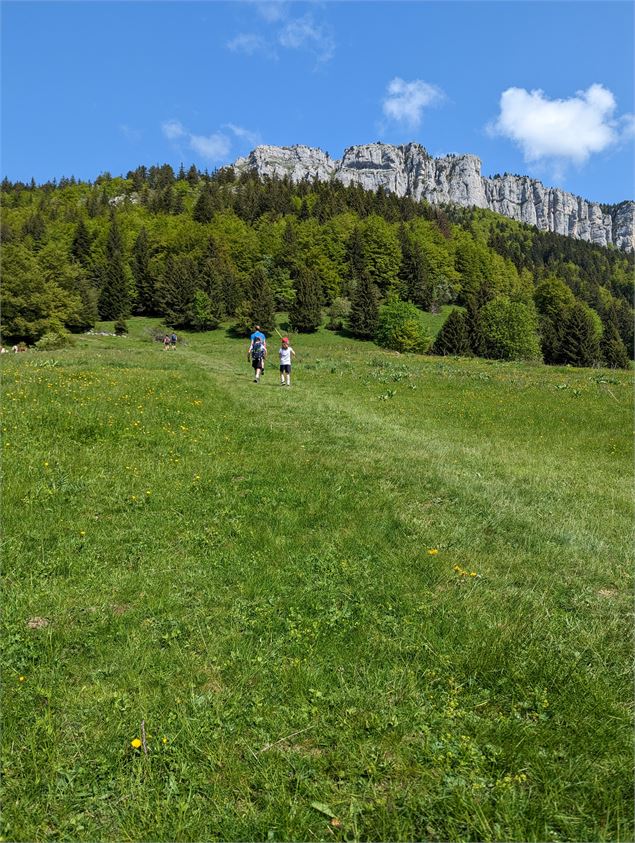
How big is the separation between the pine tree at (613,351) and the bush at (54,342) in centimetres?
9521

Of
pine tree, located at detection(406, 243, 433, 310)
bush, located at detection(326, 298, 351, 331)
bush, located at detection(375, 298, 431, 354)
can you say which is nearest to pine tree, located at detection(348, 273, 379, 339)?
bush, located at detection(375, 298, 431, 354)

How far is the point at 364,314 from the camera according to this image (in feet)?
316

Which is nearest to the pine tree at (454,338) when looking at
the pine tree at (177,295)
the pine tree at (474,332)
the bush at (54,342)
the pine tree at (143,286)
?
the pine tree at (474,332)

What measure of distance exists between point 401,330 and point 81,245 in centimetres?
9880

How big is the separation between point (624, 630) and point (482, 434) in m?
10.4

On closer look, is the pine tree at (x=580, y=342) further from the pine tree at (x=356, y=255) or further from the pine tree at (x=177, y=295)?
the pine tree at (x=177, y=295)

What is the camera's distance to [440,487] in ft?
29.9

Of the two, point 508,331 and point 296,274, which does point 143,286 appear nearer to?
point 296,274

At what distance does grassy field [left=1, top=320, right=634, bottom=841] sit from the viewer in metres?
3.15

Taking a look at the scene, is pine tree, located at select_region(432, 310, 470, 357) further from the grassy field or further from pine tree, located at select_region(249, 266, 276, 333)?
the grassy field

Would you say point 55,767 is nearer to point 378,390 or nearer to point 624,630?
point 624,630

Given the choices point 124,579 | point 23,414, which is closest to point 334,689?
point 124,579

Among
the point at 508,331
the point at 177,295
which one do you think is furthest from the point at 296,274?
Result: the point at 508,331

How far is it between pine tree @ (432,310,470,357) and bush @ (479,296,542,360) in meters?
4.52
